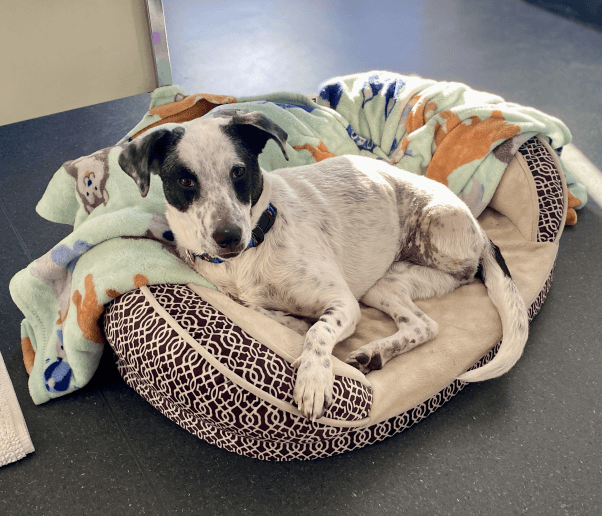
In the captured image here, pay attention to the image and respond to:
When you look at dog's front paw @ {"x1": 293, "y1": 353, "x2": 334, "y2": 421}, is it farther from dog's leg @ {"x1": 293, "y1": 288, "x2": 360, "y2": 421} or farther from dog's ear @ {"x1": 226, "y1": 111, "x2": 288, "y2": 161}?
dog's ear @ {"x1": 226, "y1": 111, "x2": 288, "y2": 161}

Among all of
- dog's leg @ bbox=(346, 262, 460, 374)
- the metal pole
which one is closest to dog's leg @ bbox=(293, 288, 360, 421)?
dog's leg @ bbox=(346, 262, 460, 374)

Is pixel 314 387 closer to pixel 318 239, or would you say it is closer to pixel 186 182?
pixel 318 239

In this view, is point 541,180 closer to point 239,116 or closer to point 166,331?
point 239,116

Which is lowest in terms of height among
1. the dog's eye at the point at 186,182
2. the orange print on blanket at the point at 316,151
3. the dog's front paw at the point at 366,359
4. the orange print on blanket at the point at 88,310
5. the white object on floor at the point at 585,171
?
the dog's front paw at the point at 366,359

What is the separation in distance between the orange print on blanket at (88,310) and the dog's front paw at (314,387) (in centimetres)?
78

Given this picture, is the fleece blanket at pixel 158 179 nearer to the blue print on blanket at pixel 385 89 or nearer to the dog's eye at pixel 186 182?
the blue print on blanket at pixel 385 89

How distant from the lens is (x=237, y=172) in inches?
68.1

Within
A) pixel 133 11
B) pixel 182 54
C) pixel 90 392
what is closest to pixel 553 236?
pixel 90 392

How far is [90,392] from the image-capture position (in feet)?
6.98

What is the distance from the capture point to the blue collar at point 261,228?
1896 mm

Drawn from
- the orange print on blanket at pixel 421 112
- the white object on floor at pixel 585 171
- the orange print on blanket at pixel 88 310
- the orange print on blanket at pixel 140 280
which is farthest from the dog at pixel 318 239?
the white object on floor at pixel 585 171

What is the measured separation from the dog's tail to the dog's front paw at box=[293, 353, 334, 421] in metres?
0.54

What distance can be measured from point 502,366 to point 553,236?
79cm

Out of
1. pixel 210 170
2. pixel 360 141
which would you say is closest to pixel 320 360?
pixel 210 170
